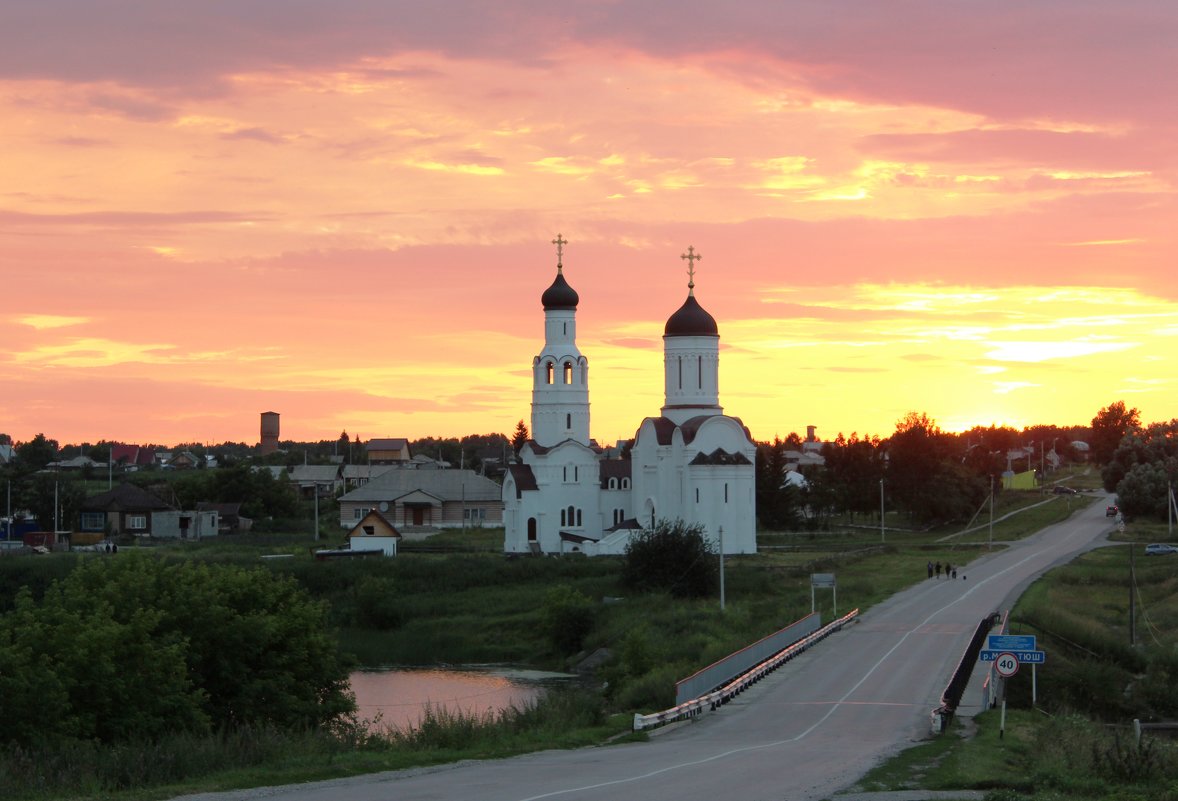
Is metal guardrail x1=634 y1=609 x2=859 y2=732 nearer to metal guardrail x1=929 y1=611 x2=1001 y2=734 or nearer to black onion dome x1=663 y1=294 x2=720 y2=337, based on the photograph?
metal guardrail x1=929 y1=611 x2=1001 y2=734

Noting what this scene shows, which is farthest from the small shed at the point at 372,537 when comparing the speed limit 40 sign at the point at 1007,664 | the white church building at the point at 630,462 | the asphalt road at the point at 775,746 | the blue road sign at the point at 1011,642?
the speed limit 40 sign at the point at 1007,664

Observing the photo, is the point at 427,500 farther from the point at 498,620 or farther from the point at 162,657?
the point at 162,657

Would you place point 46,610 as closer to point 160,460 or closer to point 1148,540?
point 1148,540

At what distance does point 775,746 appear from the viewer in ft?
83.1

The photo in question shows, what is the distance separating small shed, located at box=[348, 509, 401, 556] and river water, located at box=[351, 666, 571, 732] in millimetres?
23382

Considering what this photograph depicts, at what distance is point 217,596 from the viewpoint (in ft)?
115

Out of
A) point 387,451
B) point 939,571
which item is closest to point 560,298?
point 939,571

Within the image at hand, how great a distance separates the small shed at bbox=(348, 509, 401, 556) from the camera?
79812 mm

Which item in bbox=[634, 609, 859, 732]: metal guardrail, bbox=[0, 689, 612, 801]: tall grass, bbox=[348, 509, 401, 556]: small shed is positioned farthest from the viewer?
bbox=[348, 509, 401, 556]: small shed

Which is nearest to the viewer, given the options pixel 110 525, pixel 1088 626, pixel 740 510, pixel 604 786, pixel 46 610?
pixel 604 786

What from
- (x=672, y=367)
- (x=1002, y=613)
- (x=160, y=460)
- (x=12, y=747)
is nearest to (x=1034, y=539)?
(x=672, y=367)

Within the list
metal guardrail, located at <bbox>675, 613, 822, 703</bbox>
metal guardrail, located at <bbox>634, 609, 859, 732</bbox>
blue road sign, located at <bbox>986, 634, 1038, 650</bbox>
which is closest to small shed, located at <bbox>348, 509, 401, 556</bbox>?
metal guardrail, located at <bbox>675, 613, 822, 703</bbox>

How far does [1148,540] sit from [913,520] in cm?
2513

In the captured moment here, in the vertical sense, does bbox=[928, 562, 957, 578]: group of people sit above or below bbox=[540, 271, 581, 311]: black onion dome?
below
